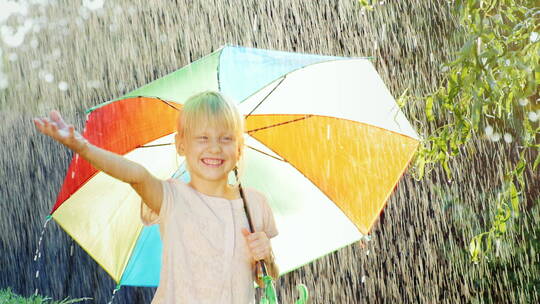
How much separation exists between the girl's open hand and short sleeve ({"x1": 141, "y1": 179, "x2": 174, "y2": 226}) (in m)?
0.45

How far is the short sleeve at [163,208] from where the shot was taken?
2305mm

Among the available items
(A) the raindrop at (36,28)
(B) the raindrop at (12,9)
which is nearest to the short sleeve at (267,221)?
(A) the raindrop at (36,28)

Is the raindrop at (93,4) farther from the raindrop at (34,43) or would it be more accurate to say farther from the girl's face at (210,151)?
the girl's face at (210,151)

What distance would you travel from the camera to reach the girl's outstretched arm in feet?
6.07

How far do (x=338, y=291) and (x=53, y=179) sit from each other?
9.55 ft

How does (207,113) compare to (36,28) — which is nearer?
(207,113)

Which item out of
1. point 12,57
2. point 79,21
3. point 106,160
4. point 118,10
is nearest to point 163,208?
point 106,160

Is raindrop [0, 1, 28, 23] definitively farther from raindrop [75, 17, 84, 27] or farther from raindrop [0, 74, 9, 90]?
raindrop [0, 74, 9, 90]

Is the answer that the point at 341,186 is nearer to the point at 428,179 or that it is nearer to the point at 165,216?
the point at 165,216

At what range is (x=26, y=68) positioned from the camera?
9156 mm

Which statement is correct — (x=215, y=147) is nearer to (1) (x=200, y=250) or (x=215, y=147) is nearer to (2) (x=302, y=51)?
(1) (x=200, y=250)

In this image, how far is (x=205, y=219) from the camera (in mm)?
2328

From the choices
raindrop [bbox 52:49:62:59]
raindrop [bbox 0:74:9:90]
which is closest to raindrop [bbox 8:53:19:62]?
raindrop [bbox 0:74:9:90]

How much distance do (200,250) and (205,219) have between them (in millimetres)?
98
